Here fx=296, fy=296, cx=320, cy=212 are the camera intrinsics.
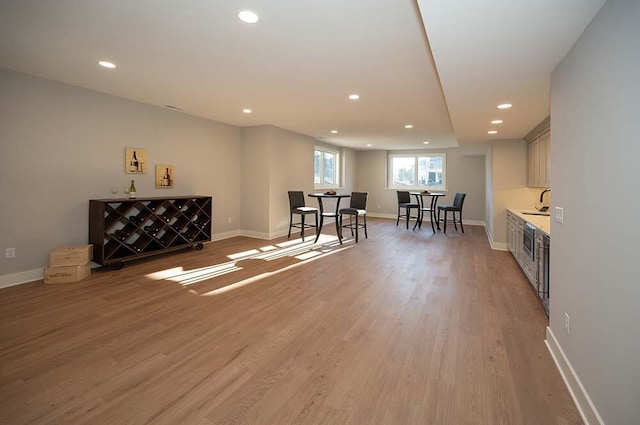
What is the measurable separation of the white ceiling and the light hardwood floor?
85.0 inches

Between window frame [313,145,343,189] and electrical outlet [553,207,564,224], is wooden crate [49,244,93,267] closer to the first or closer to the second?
electrical outlet [553,207,564,224]

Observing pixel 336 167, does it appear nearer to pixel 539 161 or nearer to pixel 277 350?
pixel 539 161

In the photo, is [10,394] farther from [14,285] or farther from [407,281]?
[407,281]

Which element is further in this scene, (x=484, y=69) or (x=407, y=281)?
(x=407, y=281)

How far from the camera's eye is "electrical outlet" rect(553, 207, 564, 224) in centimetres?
206

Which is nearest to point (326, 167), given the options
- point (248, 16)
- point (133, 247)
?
point (133, 247)

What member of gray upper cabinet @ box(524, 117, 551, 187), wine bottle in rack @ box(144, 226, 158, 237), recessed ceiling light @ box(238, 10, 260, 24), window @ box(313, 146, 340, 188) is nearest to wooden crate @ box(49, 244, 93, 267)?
wine bottle in rack @ box(144, 226, 158, 237)

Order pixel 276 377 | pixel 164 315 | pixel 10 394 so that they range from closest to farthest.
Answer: pixel 10 394 → pixel 276 377 → pixel 164 315

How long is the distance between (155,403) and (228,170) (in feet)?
17.2

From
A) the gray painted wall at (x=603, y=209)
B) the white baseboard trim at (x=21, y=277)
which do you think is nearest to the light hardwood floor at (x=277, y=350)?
the white baseboard trim at (x=21, y=277)

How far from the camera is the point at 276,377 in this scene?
187 centimetres

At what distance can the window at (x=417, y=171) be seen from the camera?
32.1 feet

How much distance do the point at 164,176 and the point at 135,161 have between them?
53 centimetres

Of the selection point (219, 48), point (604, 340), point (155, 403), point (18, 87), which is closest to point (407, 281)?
point (604, 340)
